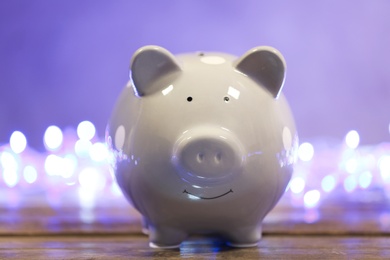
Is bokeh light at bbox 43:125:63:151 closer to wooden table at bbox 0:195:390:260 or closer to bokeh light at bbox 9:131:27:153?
bokeh light at bbox 9:131:27:153

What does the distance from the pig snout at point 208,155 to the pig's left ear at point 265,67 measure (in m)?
0.15

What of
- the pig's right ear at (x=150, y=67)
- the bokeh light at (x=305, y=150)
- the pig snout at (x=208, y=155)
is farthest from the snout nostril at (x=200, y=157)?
the bokeh light at (x=305, y=150)

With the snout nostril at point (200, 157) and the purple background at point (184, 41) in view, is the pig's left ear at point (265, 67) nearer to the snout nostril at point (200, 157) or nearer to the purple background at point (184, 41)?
the snout nostril at point (200, 157)

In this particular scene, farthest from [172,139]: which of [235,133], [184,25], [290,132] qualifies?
[184,25]

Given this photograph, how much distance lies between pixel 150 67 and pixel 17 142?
1604mm

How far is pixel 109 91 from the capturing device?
7.95 feet

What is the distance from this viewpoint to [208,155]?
0.90 m

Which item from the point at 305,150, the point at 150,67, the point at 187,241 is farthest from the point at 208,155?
the point at 305,150

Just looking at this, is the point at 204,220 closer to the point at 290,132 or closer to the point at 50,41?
the point at 290,132

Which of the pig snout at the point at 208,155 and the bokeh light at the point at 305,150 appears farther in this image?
the bokeh light at the point at 305,150

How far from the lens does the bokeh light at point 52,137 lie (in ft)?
8.02

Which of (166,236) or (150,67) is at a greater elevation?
(150,67)

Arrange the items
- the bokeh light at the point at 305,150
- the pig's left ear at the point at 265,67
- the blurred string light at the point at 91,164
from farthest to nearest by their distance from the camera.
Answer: the bokeh light at the point at 305,150
the blurred string light at the point at 91,164
the pig's left ear at the point at 265,67

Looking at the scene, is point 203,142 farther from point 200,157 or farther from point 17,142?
point 17,142
